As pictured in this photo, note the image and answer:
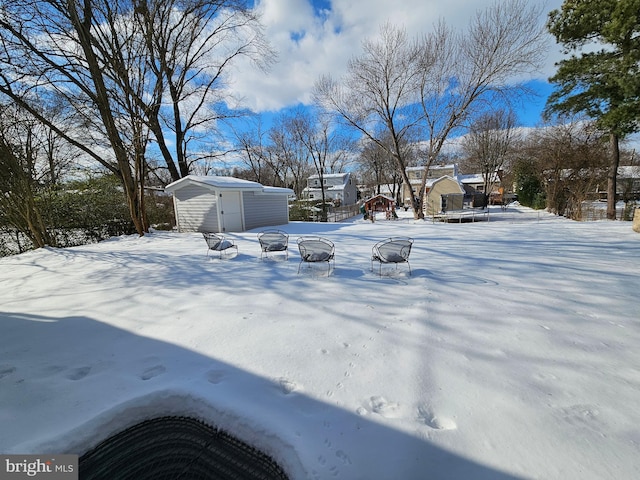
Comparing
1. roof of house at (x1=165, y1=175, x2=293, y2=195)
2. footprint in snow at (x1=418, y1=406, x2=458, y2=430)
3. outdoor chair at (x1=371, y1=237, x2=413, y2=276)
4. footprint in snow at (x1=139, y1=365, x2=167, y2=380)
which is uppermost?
roof of house at (x1=165, y1=175, x2=293, y2=195)

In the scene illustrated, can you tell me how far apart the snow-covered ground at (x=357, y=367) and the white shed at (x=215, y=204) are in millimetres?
7996

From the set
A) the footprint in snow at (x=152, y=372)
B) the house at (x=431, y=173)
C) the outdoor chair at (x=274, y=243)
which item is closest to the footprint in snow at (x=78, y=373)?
the footprint in snow at (x=152, y=372)

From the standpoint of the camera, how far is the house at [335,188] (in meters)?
43.4

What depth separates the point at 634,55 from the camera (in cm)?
892

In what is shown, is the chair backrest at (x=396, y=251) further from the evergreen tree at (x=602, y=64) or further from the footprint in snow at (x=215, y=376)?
the evergreen tree at (x=602, y=64)

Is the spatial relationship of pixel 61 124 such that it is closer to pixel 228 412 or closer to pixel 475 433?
pixel 228 412

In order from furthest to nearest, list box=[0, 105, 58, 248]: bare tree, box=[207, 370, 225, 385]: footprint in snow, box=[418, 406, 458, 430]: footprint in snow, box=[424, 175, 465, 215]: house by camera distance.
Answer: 1. box=[424, 175, 465, 215]: house
2. box=[0, 105, 58, 248]: bare tree
3. box=[207, 370, 225, 385]: footprint in snow
4. box=[418, 406, 458, 430]: footprint in snow

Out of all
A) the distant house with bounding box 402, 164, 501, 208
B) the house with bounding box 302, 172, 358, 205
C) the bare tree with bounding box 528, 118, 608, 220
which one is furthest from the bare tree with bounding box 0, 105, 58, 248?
the house with bounding box 302, 172, 358, 205

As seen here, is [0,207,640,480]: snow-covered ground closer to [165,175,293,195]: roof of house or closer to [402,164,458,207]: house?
[165,175,293,195]: roof of house

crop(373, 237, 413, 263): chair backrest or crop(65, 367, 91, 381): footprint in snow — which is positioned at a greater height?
crop(373, 237, 413, 263): chair backrest

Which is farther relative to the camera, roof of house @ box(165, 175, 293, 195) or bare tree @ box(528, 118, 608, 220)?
bare tree @ box(528, 118, 608, 220)

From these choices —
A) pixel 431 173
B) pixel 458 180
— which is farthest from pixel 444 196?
pixel 431 173

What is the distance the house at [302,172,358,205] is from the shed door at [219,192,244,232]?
93.3ft

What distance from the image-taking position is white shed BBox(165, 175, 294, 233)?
12.8 meters
